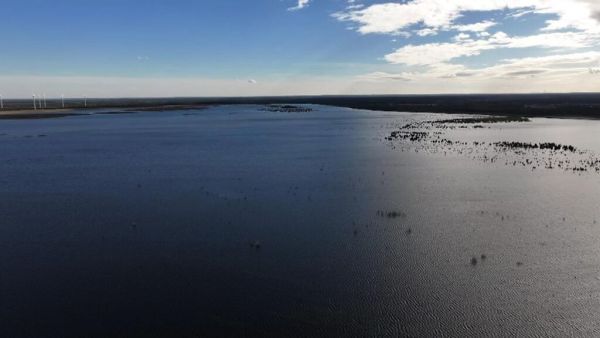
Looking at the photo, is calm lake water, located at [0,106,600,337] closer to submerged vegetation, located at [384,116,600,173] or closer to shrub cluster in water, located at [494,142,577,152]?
submerged vegetation, located at [384,116,600,173]

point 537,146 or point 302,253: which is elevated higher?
point 537,146

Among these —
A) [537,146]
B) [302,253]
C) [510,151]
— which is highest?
[537,146]

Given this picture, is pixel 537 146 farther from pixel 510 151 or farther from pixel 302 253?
pixel 302 253

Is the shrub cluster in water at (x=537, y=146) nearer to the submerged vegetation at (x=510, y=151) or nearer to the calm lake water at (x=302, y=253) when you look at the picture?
the submerged vegetation at (x=510, y=151)

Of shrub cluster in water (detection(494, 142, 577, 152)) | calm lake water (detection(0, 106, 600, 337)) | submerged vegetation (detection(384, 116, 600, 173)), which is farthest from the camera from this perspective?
shrub cluster in water (detection(494, 142, 577, 152))

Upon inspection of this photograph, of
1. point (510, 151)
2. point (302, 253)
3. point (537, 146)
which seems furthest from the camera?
point (537, 146)

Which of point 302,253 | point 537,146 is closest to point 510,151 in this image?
point 537,146

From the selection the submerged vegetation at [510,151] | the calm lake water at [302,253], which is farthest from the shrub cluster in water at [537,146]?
the calm lake water at [302,253]

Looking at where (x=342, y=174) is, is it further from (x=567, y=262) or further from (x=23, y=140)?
(x=23, y=140)

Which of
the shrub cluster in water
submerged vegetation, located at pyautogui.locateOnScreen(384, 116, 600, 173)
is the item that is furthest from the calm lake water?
the shrub cluster in water

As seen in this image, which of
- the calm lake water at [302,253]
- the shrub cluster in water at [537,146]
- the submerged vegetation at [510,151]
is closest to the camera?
the calm lake water at [302,253]
